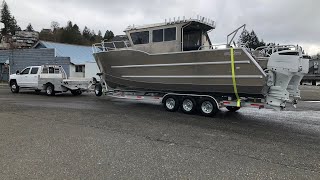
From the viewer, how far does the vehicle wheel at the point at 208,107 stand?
12164 millimetres

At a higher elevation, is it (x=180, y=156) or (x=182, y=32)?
(x=182, y=32)

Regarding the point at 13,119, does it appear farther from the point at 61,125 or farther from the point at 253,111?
the point at 253,111

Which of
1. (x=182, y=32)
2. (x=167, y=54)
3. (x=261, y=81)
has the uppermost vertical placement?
(x=182, y=32)

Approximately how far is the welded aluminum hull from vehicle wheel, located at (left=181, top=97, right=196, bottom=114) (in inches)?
14.9

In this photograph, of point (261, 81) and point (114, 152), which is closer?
point (114, 152)

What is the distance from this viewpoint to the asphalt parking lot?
564 cm

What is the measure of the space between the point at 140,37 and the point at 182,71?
117 inches

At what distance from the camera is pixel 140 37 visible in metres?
14.5

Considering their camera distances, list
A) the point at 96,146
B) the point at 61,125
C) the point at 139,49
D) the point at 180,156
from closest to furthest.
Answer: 1. the point at 180,156
2. the point at 96,146
3. the point at 61,125
4. the point at 139,49

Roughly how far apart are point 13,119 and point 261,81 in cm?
814

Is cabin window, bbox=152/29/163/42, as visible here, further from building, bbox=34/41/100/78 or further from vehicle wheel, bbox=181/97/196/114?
building, bbox=34/41/100/78

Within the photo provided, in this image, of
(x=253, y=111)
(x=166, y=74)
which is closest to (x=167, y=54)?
(x=166, y=74)

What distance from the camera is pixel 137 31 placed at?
1466 centimetres

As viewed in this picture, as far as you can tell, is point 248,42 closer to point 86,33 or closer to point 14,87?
point 14,87
